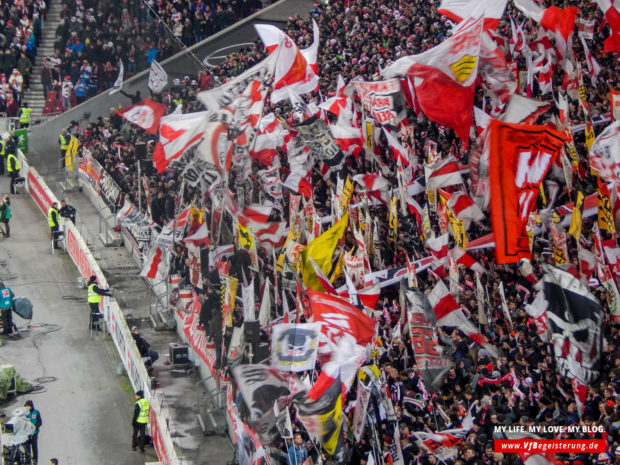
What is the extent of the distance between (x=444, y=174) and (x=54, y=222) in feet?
46.3

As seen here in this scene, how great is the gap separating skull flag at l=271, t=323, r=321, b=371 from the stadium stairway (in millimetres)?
27728

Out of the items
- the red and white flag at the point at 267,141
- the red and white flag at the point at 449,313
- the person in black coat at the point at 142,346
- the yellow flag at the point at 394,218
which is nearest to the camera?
the red and white flag at the point at 449,313

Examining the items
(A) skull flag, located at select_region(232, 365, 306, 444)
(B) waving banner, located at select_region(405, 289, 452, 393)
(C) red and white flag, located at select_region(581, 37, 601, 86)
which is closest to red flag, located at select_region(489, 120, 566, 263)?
(B) waving banner, located at select_region(405, 289, 452, 393)

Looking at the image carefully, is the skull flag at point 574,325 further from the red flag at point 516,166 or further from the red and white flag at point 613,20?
the red and white flag at point 613,20

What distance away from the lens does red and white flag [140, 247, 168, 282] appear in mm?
26109

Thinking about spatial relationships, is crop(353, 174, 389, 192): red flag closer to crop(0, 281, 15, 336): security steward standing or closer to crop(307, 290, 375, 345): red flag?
crop(307, 290, 375, 345): red flag

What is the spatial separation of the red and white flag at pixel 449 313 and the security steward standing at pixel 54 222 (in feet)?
52.5

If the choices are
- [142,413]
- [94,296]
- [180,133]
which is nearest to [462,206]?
[142,413]

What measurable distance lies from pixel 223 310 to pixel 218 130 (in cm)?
474

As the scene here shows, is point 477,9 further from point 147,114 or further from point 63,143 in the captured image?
point 63,143

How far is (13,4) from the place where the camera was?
44656 millimetres

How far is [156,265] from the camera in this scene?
26.3 metres

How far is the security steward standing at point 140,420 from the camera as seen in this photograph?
72.5 feet

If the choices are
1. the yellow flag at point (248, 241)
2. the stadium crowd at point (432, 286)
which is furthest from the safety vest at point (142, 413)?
the yellow flag at point (248, 241)
